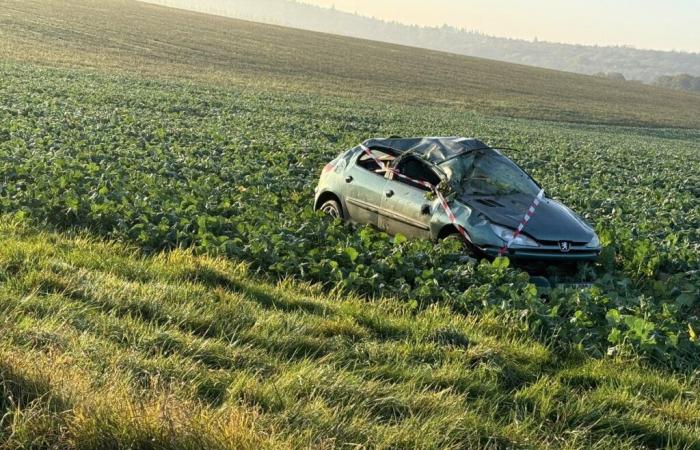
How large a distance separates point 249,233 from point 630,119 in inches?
1843

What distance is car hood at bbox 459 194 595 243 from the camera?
708 cm

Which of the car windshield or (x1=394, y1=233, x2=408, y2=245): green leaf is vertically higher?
the car windshield

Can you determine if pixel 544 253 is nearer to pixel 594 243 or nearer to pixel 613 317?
pixel 594 243

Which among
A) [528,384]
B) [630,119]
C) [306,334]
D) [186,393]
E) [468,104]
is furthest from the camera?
[630,119]

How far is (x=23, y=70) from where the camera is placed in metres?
27.7

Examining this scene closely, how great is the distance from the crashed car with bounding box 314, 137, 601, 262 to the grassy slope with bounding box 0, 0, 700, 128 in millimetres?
32866

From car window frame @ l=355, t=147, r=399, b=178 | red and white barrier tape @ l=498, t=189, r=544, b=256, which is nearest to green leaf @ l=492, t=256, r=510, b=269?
red and white barrier tape @ l=498, t=189, r=544, b=256

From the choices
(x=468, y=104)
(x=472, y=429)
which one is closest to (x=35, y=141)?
(x=472, y=429)

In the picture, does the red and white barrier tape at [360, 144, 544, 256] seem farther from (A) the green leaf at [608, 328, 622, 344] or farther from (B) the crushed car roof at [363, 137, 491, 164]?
(A) the green leaf at [608, 328, 622, 344]

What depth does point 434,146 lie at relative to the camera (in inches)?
332

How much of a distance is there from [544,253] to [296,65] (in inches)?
2089

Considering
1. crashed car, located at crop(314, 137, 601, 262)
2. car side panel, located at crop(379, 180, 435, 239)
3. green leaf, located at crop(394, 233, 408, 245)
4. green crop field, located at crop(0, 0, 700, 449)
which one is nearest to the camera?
green crop field, located at crop(0, 0, 700, 449)

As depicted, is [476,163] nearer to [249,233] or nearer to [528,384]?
[249,233]

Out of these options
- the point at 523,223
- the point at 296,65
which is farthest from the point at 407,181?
the point at 296,65
